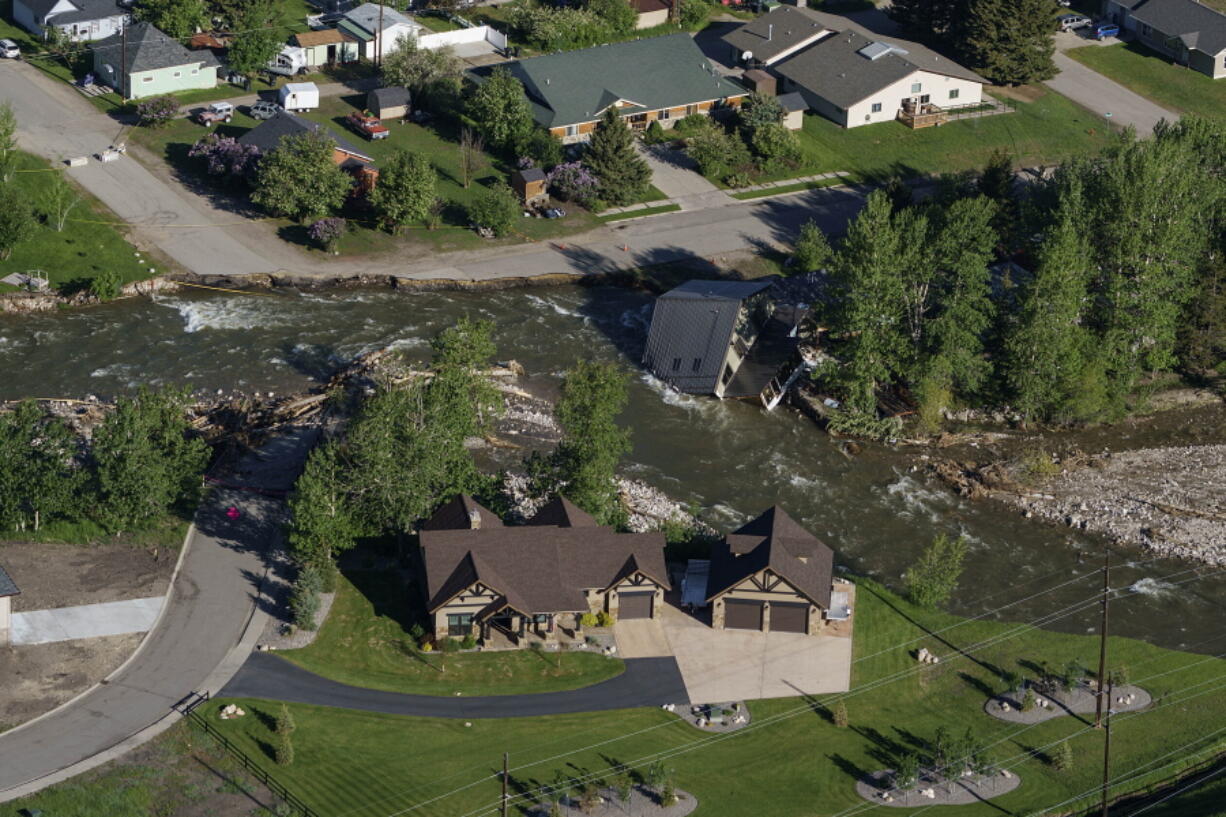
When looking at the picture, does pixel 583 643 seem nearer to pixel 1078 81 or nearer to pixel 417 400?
pixel 417 400

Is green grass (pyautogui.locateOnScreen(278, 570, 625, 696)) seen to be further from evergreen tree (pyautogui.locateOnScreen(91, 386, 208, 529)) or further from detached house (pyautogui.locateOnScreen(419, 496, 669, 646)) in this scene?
evergreen tree (pyautogui.locateOnScreen(91, 386, 208, 529))

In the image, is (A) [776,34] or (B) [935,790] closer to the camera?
(B) [935,790]

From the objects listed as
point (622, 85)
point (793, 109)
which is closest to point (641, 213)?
point (622, 85)

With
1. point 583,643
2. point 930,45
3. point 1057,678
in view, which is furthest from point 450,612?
point 930,45

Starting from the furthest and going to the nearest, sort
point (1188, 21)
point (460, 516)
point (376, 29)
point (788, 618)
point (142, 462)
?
1. point (1188, 21)
2. point (376, 29)
3. point (142, 462)
4. point (460, 516)
5. point (788, 618)

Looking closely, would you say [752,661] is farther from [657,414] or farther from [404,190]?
[404,190]

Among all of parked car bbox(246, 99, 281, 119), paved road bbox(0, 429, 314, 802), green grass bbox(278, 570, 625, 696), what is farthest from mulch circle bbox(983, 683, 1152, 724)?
parked car bbox(246, 99, 281, 119)

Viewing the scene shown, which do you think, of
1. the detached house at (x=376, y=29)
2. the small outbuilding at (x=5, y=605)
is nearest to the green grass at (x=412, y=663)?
the small outbuilding at (x=5, y=605)
